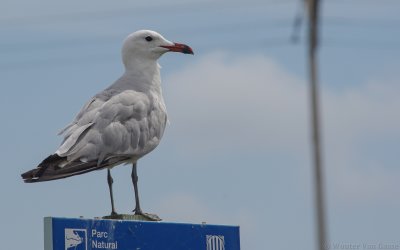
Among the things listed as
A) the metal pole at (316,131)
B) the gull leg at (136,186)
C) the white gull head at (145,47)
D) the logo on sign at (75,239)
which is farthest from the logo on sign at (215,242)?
the metal pole at (316,131)

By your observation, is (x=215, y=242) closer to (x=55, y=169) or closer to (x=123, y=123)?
(x=55, y=169)

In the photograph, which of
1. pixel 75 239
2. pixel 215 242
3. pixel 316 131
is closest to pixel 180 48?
pixel 215 242

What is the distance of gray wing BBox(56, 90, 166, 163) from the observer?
1547cm

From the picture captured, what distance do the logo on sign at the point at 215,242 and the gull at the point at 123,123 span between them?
5.42 ft

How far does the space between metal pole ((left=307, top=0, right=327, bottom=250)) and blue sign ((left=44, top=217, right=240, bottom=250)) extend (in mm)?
4257

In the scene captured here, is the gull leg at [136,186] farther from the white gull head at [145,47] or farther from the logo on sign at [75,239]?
the logo on sign at [75,239]

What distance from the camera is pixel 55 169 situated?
14977 millimetres

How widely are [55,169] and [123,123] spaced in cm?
149

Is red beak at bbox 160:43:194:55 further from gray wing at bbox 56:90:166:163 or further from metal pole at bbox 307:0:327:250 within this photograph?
metal pole at bbox 307:0:327:250

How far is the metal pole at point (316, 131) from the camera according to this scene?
8633 mm

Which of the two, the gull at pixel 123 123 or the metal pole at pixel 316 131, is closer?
the metal pole at pixel 316 131

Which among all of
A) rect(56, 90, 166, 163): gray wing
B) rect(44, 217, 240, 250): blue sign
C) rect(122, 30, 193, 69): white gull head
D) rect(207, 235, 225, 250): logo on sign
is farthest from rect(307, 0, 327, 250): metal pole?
rect(122, 30, 193, 69): white gull head

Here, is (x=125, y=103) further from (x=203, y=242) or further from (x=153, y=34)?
(x=203, y=242)

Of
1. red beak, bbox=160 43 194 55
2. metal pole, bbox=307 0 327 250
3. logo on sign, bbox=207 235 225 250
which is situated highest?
red beak, bbox=160 43 194 55
